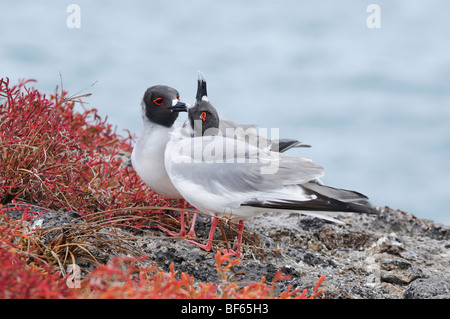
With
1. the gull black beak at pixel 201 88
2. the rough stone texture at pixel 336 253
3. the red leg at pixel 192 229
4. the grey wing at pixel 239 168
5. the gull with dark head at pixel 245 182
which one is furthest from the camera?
the red leg at pixel 192 229

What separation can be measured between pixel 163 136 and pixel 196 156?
1.68 feet

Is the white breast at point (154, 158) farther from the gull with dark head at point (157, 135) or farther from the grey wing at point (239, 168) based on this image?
the grey wing at point (239, 168)

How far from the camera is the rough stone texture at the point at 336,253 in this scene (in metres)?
4.25

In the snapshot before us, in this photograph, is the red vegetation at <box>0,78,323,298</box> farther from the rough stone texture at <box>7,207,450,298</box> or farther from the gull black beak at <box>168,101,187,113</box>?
the gull black beak at <box>168,101,187,113</box>

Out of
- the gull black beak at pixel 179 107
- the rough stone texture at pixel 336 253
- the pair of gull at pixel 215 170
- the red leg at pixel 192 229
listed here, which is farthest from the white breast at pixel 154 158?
the rough stone texture at pixel 336 253

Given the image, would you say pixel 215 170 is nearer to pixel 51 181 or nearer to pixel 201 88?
pixel 201 88

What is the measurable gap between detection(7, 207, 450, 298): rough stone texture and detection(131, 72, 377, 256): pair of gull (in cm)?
23

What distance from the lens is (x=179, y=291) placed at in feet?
10.2

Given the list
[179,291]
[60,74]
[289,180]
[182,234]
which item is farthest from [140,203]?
[179,291]

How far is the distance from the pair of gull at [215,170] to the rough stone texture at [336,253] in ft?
0.75

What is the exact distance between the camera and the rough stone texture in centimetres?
425

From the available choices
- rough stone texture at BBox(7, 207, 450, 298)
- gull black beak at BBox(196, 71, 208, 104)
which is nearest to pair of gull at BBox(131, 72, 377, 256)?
gull black beak at BBox(196, 71, 208, 104)

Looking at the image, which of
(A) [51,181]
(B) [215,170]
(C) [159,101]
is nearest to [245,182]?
(B) [215,170]
